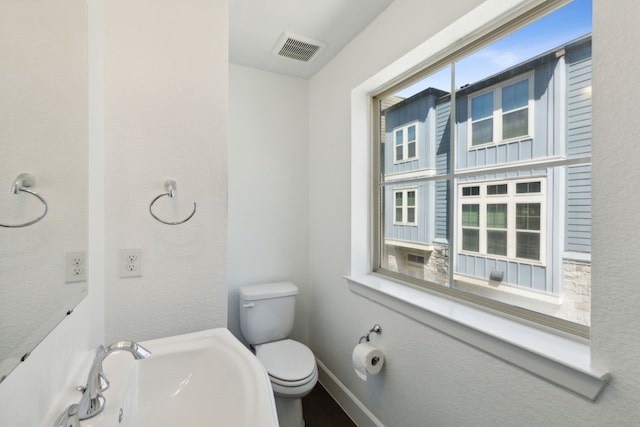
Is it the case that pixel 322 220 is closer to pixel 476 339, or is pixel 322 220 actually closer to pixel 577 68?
pixel 476 339

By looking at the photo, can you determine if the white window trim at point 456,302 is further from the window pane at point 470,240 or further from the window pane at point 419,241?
the window pane at point 470,240

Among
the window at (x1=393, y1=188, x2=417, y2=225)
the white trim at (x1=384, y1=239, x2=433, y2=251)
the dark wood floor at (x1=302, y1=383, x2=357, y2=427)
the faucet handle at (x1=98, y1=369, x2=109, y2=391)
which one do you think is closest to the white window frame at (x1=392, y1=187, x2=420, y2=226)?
the window at (x1=393, y1=188, x2=417, y2=225)

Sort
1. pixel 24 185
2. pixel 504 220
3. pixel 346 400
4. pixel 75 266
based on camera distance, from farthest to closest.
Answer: pixel 346 400 < pixel 504 220 < pixel 75 266 < pixel 24 185

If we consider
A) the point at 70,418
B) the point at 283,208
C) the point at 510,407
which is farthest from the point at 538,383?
the point at 283,208

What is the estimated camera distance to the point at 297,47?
76.6 inches

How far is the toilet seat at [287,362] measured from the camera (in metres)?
1.59

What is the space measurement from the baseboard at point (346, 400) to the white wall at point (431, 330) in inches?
1.2

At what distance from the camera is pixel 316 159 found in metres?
2.33

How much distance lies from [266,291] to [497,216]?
1.48m

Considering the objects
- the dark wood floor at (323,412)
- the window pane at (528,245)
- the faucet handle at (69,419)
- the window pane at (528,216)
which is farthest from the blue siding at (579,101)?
the dark wood floor at (323,412)

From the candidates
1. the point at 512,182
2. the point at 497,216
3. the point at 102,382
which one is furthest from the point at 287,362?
the point at 512,182

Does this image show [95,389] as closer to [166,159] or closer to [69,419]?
[69,419]

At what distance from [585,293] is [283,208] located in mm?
1831

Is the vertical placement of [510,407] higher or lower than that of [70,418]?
lower
